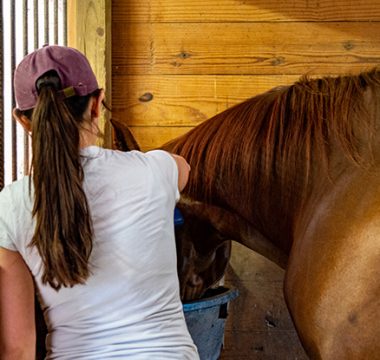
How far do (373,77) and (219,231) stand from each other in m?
0.54

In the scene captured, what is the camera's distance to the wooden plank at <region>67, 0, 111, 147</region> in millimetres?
1857

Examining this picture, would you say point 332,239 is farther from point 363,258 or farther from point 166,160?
point 166,160

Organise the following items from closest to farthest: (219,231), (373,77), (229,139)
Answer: (373,77) < (229,139) < (219,231)

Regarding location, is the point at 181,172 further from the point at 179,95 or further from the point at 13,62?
the point at 179,95

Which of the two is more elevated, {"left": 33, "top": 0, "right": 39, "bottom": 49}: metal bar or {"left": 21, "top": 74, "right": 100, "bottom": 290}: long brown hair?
{"left": 33, "top": 0, "right": 39, "bottom": 49}: metal bar

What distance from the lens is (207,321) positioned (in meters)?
1.50

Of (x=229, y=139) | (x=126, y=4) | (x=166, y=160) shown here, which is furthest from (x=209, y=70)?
(x=166, y=160)

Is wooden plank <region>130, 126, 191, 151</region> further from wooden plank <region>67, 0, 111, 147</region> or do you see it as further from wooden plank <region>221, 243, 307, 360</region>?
wooden plank <region>221, 243, 307, 360</region>

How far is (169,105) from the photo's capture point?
1.94 m

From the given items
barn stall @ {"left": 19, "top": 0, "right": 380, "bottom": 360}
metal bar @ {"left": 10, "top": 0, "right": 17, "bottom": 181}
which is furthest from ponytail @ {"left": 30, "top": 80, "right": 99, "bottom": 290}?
barn stall @ {"left": 19, "top": 0, "right": 380, "bottom": 360}

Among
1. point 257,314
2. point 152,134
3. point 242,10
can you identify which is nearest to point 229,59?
point 242,10

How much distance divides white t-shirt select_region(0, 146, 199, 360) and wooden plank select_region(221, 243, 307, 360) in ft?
3.12

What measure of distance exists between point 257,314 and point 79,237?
3.82ft

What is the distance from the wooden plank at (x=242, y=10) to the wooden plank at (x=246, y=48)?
0.02m
